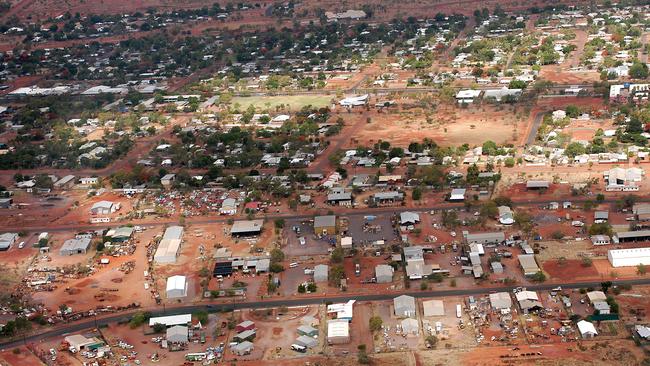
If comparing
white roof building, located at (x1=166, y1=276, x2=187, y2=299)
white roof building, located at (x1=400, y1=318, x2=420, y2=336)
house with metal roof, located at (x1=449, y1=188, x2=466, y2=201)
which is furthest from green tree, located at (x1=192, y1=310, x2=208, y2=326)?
house with metal roof, located at (x1=449, y1=188, x2=466, y2=201)

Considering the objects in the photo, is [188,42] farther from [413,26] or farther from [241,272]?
[241,272]

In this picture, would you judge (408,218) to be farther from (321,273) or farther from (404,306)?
(404,306)

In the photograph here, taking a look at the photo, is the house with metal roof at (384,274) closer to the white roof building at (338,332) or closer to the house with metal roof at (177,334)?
the white roof building at (338,332)

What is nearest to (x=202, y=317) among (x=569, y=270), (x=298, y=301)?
(x=298, y=301)

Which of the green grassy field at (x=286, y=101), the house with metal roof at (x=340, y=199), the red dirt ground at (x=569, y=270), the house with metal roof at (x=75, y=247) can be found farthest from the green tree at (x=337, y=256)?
the green grassy field at (x=286, y=101)

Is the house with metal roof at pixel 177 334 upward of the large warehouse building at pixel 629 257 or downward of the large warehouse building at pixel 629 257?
upward
